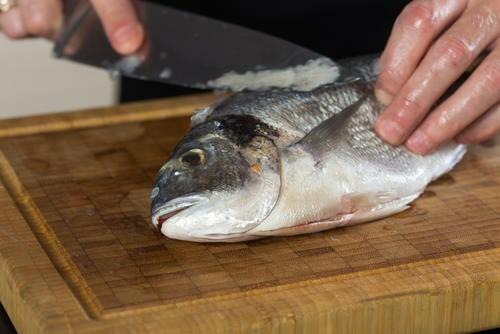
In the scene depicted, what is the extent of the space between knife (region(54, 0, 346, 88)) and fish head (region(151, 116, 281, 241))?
37 centimetres

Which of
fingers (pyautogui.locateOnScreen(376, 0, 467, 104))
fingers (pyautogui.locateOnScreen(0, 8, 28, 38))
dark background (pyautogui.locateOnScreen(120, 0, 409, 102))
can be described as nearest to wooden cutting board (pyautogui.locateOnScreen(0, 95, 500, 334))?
fingers (pyautogui.locateOnScreen(376, 0, 467, 104))

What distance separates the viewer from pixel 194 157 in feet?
6.54

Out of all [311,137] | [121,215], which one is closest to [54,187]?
[121,215]

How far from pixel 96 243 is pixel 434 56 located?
707 millimetres

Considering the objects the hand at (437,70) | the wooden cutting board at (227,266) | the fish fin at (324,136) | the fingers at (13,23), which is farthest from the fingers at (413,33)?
the fingers at (13,23)

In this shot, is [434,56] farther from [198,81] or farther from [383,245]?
[198,81]

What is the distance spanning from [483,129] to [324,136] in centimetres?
36

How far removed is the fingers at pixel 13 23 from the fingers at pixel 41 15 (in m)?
0.04

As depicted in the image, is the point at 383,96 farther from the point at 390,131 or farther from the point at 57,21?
the point at 57,21

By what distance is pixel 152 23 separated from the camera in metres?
2.48

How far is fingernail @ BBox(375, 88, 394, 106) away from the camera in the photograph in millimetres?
2191

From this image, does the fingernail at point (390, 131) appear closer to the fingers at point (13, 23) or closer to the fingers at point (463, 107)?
the fingers at point (463, 107)

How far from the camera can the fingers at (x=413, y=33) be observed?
2.14 meters

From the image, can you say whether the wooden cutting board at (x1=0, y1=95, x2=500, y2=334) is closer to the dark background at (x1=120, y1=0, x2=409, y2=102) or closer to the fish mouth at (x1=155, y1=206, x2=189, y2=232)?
the fish mouth at (x1=155, y1=206, x2=189, y2=232)
